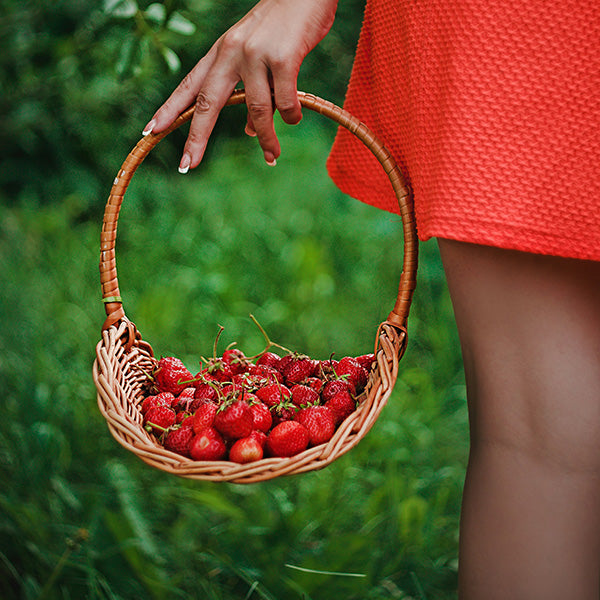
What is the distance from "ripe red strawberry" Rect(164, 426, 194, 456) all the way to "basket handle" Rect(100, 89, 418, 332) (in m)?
0.19

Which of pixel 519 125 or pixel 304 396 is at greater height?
pixel 519 125

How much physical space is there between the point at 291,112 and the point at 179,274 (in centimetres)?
164

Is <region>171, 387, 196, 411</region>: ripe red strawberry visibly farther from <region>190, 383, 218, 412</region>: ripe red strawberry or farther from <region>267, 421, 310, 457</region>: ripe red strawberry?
<region>267, 421, 310, 457</region>: ripe red strawberry

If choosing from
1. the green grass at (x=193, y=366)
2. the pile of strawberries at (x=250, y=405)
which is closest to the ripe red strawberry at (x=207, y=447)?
the pile of strawberries at (x=250, y=405)

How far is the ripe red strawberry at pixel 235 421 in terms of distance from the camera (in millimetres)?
920

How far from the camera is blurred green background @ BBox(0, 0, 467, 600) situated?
139cm

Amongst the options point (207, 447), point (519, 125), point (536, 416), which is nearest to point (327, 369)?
point (207, 447)

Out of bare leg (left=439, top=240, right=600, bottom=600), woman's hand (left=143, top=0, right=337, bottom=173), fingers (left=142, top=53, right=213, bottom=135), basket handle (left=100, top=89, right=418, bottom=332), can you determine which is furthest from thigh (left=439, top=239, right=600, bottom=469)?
fingers (left=142, top=53, right=213, bottom=135)

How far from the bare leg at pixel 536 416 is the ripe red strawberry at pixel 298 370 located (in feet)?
1.31

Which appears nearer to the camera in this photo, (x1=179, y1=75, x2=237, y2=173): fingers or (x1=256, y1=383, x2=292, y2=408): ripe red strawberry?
(x1=179, y1=75, x2=237, y2=173): fingers

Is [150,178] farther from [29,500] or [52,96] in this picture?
[29,500]

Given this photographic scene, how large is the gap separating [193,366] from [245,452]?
1.12 m

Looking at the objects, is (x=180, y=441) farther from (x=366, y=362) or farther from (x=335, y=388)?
(x=366, y=362)

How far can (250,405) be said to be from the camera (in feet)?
3.30
